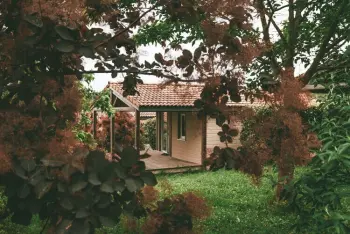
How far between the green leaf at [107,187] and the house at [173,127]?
1279cm

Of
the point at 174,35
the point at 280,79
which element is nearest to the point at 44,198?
the point at 280,79

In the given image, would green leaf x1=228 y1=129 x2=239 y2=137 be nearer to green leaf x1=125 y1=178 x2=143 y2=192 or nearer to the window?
green leaf x1=125 y1=178 x2=143 y2=192

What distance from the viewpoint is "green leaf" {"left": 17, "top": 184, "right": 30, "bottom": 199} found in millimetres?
2047

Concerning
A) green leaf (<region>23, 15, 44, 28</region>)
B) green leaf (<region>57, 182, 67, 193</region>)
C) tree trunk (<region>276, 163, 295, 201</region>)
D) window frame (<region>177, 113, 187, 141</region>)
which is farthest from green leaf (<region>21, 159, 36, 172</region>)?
window frame (<region>177, 113, 187, 141</region>)

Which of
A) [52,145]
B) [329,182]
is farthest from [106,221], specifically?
[329,182]

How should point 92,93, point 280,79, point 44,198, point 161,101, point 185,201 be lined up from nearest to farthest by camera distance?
1. point 44,198
2. point 185,201
3. point 280,79
4. point 92,93
5. point 161,101

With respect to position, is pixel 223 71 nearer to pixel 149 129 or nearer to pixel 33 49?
pixel 33 49

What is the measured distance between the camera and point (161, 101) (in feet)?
57.1

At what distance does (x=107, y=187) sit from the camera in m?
2.00

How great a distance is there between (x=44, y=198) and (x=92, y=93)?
Result: 10.7m

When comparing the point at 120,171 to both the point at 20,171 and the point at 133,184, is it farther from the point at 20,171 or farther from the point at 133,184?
the point at 20,171

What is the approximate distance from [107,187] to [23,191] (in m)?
0.37

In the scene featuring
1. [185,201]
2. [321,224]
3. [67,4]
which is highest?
[67,4]

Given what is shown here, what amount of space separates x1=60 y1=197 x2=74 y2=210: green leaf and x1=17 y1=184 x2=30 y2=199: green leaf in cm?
16
